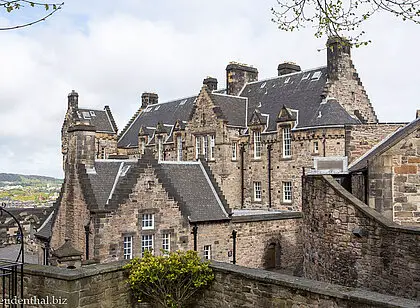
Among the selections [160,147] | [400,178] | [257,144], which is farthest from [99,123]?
[400,178]

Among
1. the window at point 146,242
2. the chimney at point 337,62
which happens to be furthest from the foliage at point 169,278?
the chimney at point 337,62

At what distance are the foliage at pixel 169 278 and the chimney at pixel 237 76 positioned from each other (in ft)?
119

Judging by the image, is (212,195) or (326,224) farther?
(212,195)

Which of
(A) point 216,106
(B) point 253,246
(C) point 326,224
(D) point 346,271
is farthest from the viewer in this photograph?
(A) point 216,106

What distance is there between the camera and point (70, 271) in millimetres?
9172

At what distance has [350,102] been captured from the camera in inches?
1426

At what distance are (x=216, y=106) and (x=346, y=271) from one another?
29.5 m

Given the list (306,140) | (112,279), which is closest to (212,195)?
(306,140)

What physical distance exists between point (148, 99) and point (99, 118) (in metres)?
6.60

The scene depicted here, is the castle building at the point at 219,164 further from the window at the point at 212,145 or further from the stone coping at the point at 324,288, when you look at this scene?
the stone coping at the point at 324,288

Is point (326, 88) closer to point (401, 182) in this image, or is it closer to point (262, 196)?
point (262, 196)

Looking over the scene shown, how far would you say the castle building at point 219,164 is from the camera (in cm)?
2228

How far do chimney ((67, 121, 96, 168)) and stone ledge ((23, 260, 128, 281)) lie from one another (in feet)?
46.0

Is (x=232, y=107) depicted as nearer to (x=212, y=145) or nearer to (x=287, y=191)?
(x=212, y=145)
